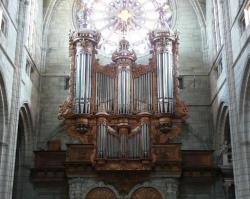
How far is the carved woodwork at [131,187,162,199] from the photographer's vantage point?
17.7m

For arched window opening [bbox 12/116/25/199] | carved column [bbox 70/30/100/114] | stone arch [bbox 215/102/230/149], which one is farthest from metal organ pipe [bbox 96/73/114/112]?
stone arch [bbox 215/102/230/149]

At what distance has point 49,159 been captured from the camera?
62.0 feet

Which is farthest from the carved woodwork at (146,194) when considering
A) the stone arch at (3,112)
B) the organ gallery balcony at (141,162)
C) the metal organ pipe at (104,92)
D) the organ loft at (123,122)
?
the stone arch at (3,112)

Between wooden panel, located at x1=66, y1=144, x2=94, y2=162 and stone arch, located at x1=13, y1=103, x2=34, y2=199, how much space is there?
253 centimetres

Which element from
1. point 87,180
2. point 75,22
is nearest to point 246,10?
point 87,180

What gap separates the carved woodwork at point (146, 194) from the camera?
58.2ft

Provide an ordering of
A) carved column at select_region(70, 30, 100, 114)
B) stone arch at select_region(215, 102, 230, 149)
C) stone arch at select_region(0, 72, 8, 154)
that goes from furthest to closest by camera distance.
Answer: carved column at select_region(70, 30, 100, 114) → stone arch at select_region(215, 102, 230, 149) → stone arch at select_region(0, 72, 8, 154)

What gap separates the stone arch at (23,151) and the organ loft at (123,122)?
676 mm

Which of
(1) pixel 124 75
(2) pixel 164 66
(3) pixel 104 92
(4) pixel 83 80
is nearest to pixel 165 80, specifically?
(2) pixel 164 66

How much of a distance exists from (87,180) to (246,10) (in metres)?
8.40

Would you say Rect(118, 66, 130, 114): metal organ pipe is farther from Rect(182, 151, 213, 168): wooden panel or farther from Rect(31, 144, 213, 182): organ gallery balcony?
Rect(182, 151, 213, 168): wooden panel

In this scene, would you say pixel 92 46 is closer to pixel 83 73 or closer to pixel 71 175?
pixel 83 73

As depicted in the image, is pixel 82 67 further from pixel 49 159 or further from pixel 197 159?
pixel 197 159

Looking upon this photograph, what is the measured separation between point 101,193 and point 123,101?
12.3 feet
